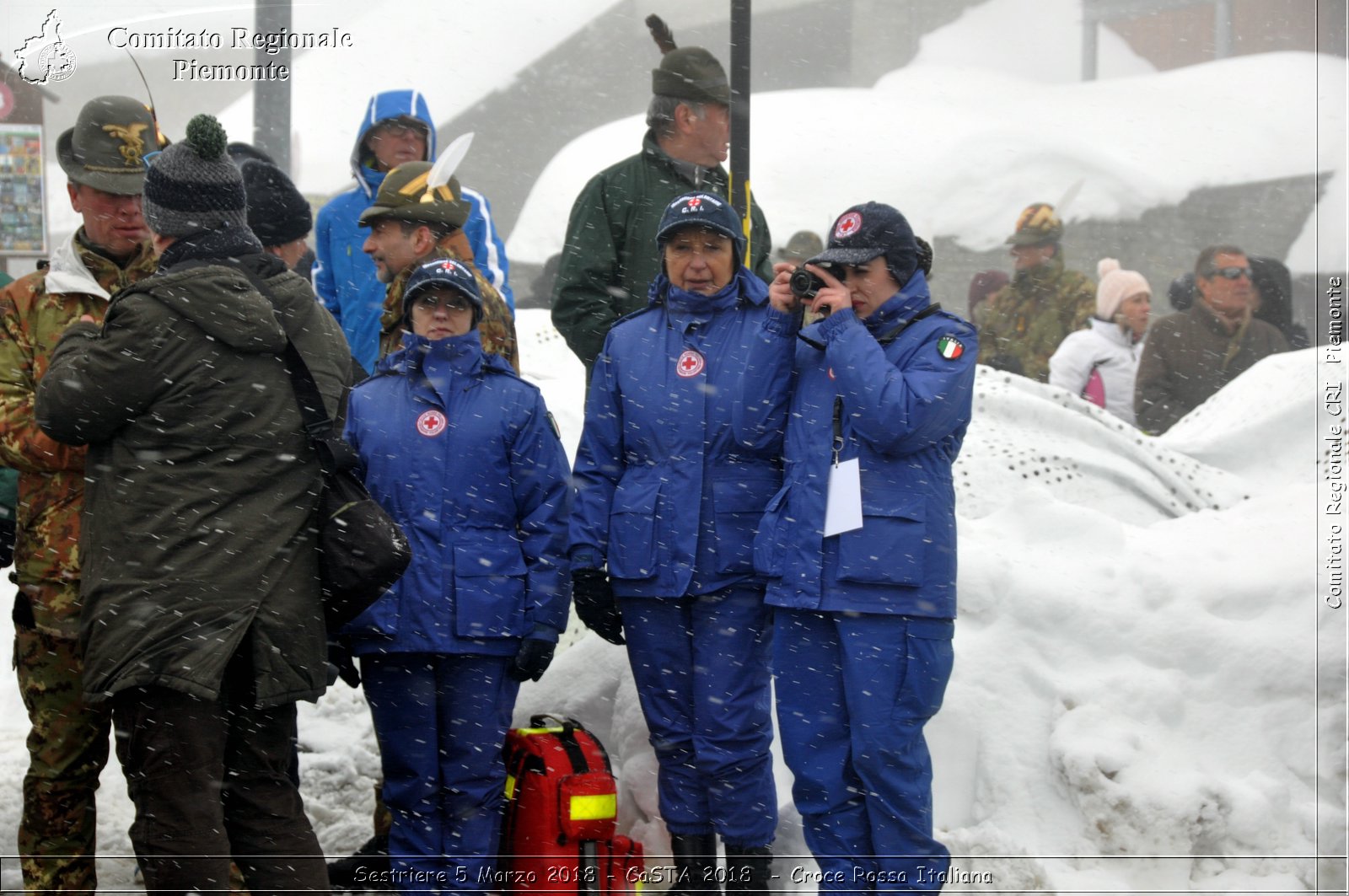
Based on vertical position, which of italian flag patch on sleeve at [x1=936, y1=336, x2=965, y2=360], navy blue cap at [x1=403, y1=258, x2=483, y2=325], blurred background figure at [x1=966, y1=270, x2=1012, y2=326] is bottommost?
italian flag patch on sleeve at [x1=936, y1=336, x2=965, y2=360]

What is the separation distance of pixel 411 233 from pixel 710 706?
193cm

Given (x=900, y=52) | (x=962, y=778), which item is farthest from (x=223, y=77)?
(x=900, y=52)

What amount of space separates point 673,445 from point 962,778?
1463 millimetres

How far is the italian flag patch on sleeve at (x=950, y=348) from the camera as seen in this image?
357cm

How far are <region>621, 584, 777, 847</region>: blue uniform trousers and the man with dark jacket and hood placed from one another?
100cm

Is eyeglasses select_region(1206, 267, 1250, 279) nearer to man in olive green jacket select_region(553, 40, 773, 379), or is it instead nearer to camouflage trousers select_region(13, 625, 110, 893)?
man in olive green jacket select_region(553, 40, 773, 379)

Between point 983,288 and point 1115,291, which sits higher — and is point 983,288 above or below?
above

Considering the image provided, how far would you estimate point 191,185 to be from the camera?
337 cm

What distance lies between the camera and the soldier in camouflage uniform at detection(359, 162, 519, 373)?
4.51 metres

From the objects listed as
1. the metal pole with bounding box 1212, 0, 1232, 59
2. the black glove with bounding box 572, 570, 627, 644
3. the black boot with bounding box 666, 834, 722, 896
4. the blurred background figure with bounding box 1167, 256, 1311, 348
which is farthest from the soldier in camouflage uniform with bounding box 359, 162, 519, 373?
the metal pole with bounding box 1212, 0, 1232, 59

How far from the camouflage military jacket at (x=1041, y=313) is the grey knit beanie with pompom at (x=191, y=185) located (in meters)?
5.66

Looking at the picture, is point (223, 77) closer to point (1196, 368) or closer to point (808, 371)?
point (808, 371)

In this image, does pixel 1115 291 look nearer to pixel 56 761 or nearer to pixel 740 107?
pixel 740 107

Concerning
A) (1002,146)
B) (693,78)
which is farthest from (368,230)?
(1002,146)
